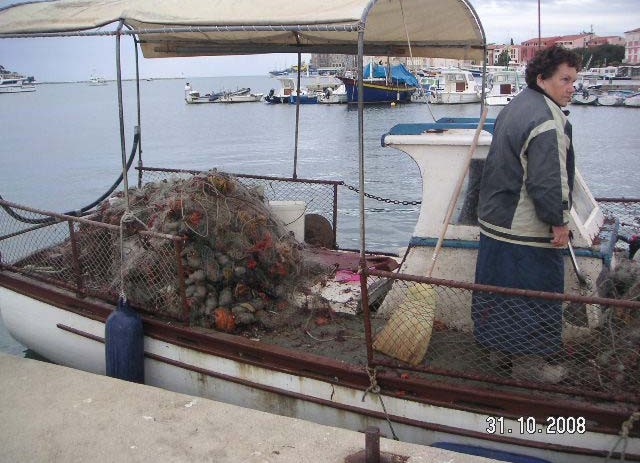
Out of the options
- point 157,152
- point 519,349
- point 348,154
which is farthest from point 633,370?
point 157,152

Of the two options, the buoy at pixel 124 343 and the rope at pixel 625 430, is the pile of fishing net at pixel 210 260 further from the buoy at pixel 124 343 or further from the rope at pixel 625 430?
the rope at pixel 625 430

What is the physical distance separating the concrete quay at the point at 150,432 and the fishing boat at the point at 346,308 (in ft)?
1.28

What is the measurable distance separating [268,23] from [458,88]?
224 feet

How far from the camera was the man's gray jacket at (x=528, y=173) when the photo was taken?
3871 mm

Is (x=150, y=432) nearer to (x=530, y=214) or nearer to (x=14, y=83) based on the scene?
(x=530, y=214)

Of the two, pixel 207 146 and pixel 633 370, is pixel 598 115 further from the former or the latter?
pixel 633 370

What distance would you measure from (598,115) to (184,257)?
52.9 metres

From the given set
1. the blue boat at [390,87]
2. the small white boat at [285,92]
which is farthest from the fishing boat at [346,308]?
the small white boat at [285,92]

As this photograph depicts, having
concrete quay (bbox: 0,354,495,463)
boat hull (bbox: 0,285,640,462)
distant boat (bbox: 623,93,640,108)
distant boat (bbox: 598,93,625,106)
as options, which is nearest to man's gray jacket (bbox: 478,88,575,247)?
boat hull (bbox: 0,285,640,462)

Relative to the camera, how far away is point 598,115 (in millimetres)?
51094

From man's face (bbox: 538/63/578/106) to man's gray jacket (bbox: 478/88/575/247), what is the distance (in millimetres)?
56

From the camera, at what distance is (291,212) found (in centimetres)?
695

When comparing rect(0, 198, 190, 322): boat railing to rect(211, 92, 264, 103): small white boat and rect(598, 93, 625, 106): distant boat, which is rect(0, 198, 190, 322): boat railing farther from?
rect(211, 92, 264, 103): small white boat

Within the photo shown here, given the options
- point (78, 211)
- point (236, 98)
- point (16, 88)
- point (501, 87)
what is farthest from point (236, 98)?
point (16, 88)
